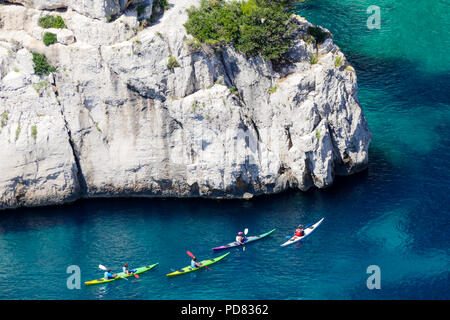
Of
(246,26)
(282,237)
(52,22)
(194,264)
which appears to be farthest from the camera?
(246,26)

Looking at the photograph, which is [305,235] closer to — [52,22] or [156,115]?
[156,115]

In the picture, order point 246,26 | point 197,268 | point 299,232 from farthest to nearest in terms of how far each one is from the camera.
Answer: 1. point 246,26
2. point 299,232
3. point 197,268

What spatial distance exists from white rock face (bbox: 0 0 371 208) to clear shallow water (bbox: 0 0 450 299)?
8.68 ft

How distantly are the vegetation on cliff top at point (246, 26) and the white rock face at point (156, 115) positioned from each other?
4.14ft

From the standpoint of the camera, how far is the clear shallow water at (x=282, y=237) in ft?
220

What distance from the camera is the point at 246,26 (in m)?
77.8

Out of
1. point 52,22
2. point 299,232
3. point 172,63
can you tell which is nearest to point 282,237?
point 299,232

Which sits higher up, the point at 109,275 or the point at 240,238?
the point at 240,238

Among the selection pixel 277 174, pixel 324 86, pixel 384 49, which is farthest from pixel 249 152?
pixel 384 49

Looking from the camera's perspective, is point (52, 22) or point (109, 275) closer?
point (109, 275)

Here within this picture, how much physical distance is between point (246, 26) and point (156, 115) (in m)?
13.1

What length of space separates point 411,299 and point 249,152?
75.1 ft

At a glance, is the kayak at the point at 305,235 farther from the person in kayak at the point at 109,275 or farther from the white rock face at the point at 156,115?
→ the person in kayak at the point at 109,275

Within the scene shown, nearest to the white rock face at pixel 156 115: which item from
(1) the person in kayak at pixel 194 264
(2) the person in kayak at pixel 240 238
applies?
(2) the person in kayak at pixel 240 238
